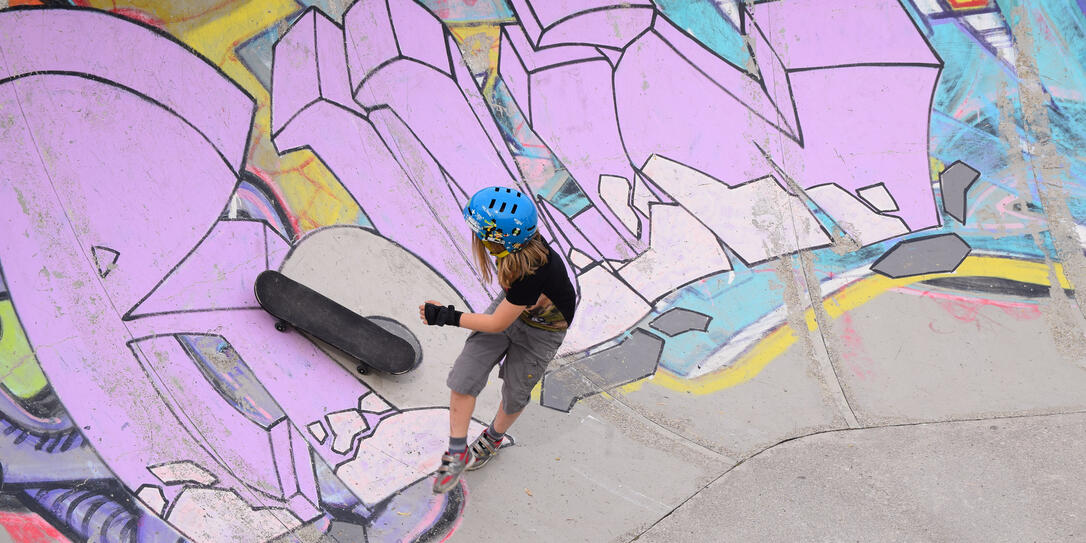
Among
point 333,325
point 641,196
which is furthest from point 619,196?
point 333,325

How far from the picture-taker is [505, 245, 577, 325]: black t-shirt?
2979 millimetres

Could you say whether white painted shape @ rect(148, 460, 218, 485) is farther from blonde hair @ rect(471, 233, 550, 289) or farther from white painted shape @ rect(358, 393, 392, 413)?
blonde hair @ rect(471, 233, 550, 289)

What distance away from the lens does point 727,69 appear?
5.81m

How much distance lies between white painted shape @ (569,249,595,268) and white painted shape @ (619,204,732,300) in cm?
23

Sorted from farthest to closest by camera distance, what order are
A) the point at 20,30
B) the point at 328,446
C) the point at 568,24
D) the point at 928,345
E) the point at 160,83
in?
the point at 568,24 < the point at 928,345 < the point at 160,83 < the point at 20,30 < the point at 328,446

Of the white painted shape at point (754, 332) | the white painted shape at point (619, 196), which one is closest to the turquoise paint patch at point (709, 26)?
the white painted shape at point (619, 196)

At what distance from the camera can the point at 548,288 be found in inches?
121

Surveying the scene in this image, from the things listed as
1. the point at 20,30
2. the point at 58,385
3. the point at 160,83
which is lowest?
the point at 58,385

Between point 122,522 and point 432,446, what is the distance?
1401 mm

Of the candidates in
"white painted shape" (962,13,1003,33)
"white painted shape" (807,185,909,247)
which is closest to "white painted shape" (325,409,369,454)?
"white painted shape" (807,185,909,247)

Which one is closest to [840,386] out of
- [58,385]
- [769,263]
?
[769,263]

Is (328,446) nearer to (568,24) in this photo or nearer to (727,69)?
(568,24)

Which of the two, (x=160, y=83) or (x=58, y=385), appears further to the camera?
(x=160, y=83)

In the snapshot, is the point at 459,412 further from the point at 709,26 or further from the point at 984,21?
the point at 984,21
